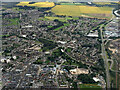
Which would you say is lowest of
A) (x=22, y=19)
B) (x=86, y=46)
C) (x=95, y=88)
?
(x=95, y=88)

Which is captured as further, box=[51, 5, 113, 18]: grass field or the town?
box=[51, 5, 113, 18]: grass field

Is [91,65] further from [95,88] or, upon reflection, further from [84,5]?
[84,5]

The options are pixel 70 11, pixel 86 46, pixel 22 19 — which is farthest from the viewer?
pixel 70 11

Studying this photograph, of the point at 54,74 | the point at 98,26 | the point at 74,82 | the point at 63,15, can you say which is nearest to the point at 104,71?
the point at 74,82

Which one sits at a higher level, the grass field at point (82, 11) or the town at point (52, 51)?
the grass field at point (82, 11)

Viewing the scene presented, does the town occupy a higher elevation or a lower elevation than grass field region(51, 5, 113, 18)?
lower

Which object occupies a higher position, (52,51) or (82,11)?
(82,11)

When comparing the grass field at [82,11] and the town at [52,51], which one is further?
the grass field at [82,11]

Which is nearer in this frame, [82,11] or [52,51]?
[52,51]
